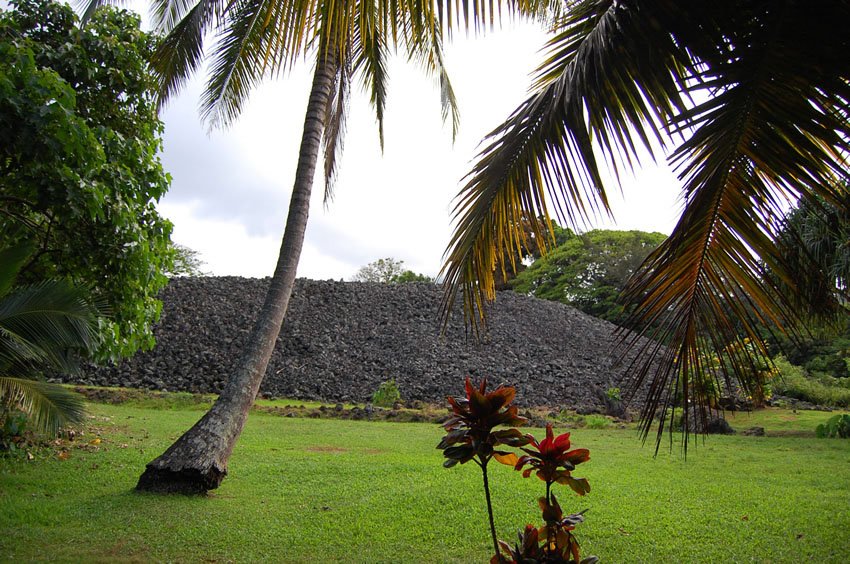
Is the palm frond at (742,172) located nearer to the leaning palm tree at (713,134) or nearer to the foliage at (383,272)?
the leaning palm tree at (713,134)

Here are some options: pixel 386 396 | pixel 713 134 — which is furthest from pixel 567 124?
pixel 386 396

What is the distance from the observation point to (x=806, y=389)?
16.3 metres

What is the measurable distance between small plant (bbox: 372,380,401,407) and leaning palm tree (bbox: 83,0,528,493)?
7.52 metres

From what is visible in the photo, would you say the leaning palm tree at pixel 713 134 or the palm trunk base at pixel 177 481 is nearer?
the leaning palm tree at pixel 713 134

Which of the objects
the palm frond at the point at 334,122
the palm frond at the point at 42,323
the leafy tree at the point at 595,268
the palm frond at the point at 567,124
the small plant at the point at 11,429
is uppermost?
the leafy tree at the point at 595,268

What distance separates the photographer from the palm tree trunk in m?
4.83

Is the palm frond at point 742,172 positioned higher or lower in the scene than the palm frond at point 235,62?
lower

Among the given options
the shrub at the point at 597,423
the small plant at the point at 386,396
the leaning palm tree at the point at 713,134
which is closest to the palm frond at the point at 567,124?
the leaning palm tree at the point at 713,134

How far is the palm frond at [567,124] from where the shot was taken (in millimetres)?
2643

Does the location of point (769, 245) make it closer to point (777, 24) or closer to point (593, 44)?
point (777, 24)

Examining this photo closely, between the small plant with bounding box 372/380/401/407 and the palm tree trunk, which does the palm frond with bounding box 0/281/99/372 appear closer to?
the palm tree trunk

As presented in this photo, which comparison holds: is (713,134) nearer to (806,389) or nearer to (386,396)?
(386,396)

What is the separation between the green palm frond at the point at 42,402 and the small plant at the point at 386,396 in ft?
32.8

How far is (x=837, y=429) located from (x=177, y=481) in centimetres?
1029
